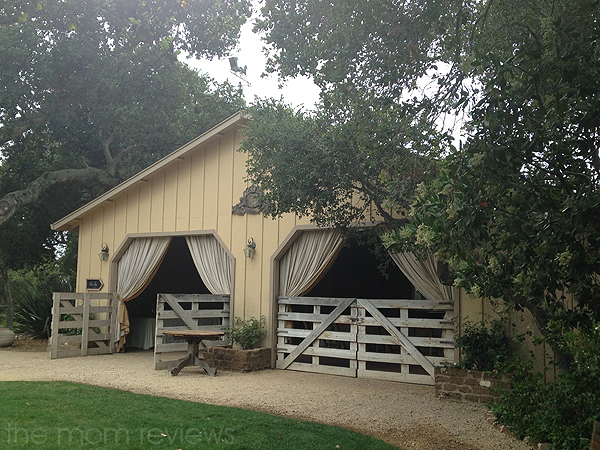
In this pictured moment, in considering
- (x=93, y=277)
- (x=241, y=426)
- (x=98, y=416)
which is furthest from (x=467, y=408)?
(x=93, y=277)

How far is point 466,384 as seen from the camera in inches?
290

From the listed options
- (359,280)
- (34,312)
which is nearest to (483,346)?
(359,280)

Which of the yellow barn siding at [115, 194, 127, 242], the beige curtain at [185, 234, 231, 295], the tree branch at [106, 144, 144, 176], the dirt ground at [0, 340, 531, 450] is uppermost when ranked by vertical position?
the tree branch at [106, 144, 144, 176]

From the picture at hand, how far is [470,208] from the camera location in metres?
3.34

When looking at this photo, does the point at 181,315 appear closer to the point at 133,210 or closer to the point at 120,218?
the point at 133,210

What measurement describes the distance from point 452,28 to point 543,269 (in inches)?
138

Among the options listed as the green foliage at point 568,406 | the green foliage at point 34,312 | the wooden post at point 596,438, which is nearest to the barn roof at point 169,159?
the green foliage at point 34,312

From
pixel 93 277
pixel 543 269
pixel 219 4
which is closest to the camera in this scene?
pixel 543 269

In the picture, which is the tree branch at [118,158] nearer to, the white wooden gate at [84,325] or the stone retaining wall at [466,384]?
the white wooden gate at [84,325]

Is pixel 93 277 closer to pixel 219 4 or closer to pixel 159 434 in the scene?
pixel 159 434

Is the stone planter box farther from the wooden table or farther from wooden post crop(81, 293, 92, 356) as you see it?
wooden post crop(81, 293, 92, 356)

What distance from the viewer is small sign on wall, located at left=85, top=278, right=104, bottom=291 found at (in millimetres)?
12578

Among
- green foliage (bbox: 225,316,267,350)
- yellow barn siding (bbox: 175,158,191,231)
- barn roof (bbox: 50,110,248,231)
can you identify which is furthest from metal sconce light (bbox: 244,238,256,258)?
barn roof (bbox: 50,110,248,231)

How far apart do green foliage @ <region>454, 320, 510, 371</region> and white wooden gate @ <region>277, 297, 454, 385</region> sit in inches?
22.9
